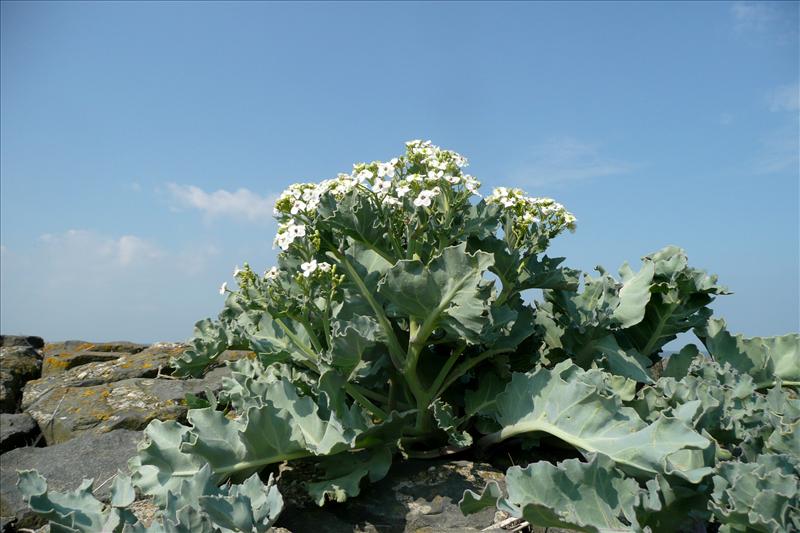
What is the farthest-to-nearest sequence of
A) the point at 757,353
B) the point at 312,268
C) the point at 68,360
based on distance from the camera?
the point at 68,360 → the point at 757,353 → the point at 312,268

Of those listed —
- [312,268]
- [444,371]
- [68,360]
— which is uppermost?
[68,360]

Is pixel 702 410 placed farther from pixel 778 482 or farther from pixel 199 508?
pixel 199 508

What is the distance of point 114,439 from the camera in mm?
4273

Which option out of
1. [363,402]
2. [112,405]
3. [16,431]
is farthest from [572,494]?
[16,431]

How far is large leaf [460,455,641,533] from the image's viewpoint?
2.43m

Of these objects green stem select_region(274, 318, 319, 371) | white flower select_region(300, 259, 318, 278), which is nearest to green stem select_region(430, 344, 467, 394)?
green stem select_region(274, 318, 319, 371)

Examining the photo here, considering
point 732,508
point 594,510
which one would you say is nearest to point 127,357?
point 594,510

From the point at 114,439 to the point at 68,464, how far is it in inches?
12.6

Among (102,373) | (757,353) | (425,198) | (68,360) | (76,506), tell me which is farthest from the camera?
(68,360)

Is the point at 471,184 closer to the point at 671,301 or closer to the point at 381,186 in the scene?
the point at 381,186

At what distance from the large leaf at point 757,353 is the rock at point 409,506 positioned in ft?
6.15

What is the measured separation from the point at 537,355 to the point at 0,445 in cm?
384

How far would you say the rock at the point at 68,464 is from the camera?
367 cm

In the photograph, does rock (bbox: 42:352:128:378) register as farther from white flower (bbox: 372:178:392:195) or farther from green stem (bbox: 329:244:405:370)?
white flower (bbox: 372:178:392:195)
